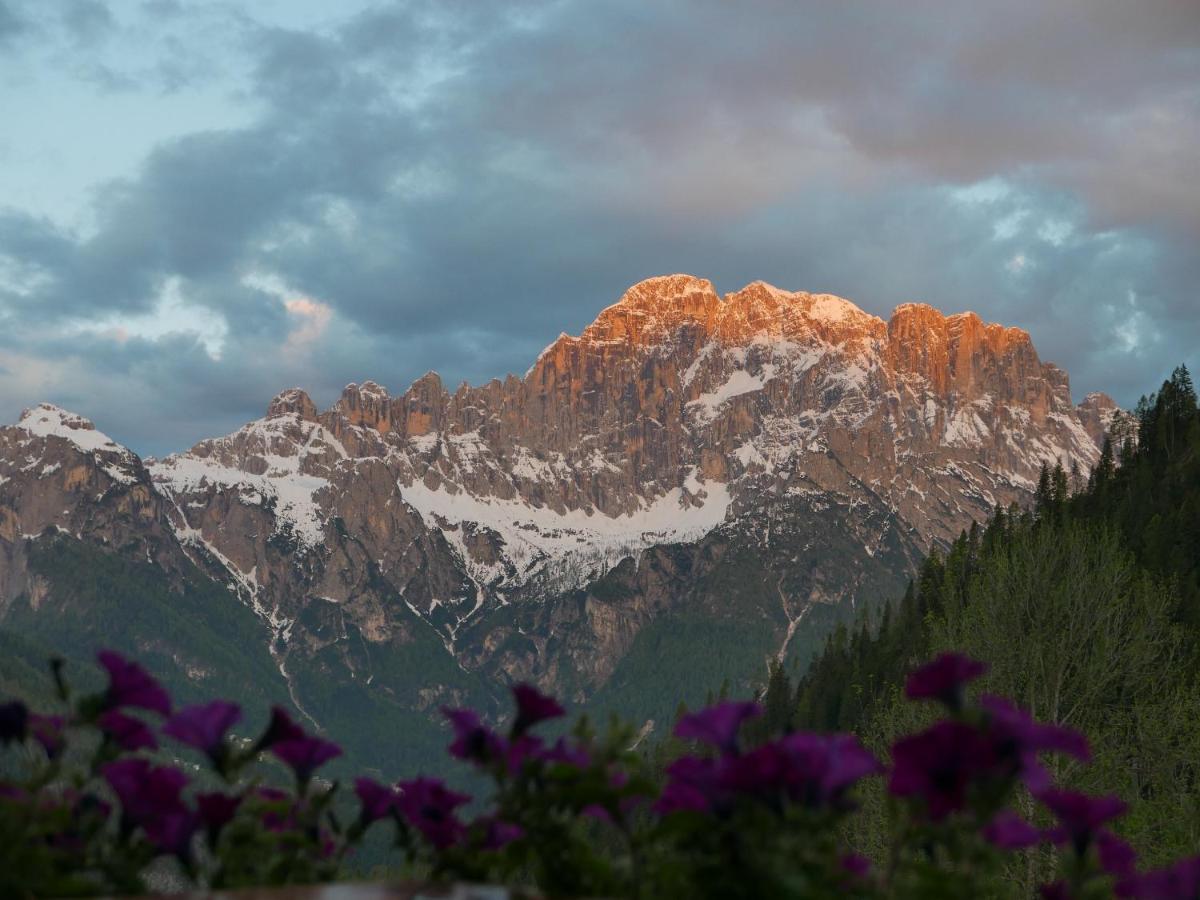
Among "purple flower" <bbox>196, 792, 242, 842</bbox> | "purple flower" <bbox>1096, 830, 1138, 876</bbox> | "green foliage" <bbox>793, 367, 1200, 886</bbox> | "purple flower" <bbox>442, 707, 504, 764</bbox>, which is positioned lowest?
"purple flower" <bbox>196, 792, 242, 842</bbox>

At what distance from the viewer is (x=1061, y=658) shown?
40.9 metres

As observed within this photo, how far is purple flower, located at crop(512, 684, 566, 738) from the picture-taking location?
21.4 ft

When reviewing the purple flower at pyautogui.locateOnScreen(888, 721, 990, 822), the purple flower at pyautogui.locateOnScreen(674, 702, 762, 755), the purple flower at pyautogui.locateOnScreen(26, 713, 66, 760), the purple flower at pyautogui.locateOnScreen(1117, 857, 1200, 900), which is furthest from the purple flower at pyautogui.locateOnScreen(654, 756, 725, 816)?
the purple flower at pyautogui.locateOnScreen(26, 713, 66, 760)

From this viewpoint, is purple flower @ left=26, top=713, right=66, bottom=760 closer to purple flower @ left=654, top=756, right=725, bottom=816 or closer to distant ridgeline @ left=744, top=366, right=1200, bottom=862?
purple flower @ left=654, top=756, right=725, bottom=816

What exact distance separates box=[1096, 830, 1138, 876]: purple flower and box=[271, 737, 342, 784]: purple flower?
3602mm

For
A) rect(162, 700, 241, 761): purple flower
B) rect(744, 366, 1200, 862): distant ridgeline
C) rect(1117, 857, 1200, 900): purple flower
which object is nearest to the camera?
rect(1117, 857, 1200, 900): purple flower

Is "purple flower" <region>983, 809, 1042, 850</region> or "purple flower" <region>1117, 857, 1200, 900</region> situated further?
"purple flower" <region>983, 809, 1042, 850</region>

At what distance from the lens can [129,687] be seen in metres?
6.29

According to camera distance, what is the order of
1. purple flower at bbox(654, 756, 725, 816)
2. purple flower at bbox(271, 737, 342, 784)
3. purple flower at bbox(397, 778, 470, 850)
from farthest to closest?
purple flower at bbox(397, 778, 470, 850), purple flower at bbox(271, 737, 342, 784), purple flower at bbox(654, 756, 725, 816)

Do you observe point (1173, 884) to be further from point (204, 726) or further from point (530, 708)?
point (204, 726)

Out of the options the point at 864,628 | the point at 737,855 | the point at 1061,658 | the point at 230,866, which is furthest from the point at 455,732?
the point at 864,628

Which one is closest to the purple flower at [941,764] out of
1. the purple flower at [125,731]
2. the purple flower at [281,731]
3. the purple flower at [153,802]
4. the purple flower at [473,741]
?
the purple flower at [473,741]

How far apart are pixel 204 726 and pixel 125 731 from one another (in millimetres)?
484

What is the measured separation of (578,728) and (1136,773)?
42619 millimetres
